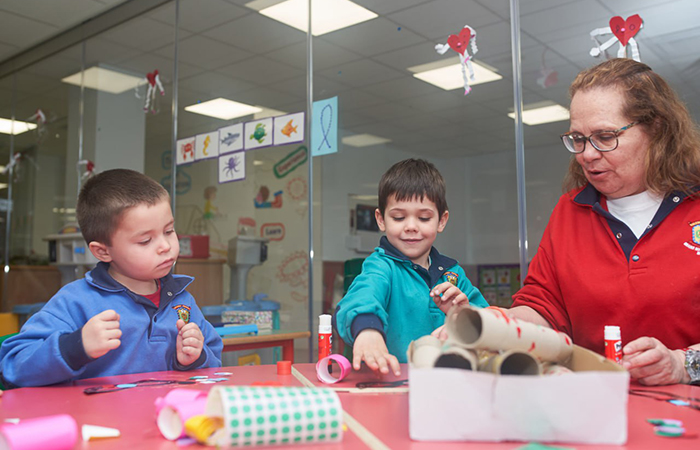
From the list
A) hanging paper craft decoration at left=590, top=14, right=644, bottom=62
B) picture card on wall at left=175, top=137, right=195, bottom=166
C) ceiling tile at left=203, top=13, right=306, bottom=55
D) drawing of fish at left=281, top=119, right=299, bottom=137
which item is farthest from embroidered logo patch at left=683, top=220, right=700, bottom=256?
picture card on wall at left=175, top=137, right=195, bottom=166

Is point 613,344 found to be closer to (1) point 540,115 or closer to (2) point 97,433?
(2) point 97,433

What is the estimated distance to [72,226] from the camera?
200 inches

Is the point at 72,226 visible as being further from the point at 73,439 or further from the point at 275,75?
the point at 73,439

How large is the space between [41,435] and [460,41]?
317cm

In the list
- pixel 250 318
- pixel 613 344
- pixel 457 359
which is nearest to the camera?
pixel 457 359

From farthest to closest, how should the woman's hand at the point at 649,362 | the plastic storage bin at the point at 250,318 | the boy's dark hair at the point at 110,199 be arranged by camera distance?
the plastic storage bin at the point at 250,318, the boy's dark hair at the point at 110,199, the woman's hand at the point at 649,362

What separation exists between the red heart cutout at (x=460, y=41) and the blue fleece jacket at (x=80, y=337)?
238 cm

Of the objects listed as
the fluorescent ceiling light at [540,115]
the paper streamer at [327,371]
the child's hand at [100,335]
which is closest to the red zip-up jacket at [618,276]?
the paper streamer at [327,371]

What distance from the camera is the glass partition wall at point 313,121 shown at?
3143 mm

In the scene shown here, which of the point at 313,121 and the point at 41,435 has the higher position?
the point at 313,121

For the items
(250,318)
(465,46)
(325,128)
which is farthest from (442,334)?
(325,128)

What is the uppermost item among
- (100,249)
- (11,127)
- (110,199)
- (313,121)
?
(11,127)

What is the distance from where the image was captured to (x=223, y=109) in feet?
14.8

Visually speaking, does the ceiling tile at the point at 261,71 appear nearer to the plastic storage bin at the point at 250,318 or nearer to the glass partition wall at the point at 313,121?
the glass partition wall at the point at 313,121
